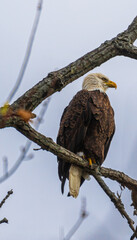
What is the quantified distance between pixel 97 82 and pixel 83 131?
1.27 m

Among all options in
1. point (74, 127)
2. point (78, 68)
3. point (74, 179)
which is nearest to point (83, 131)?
A: point (74, 127)

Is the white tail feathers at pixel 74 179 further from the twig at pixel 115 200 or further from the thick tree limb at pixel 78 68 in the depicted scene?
the thick tree limb at pixel 78 68

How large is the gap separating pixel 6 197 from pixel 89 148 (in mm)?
2449

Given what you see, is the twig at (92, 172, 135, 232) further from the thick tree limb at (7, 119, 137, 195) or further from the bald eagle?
the bald eagle

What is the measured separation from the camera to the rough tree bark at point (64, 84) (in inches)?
103

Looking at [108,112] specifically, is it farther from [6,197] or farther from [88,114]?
[6,197]

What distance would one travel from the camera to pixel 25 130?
111 inches

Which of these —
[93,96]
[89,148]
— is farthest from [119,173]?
[93,96]

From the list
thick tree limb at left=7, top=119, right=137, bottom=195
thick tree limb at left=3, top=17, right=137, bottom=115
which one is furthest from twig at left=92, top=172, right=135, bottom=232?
Answer: thick tree limb at left=3, top=17, right=137, bottom=115

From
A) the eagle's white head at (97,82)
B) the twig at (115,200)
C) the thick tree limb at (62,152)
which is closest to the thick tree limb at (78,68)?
the thick tree limb at (62,152)

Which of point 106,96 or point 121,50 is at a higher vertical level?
point 106,96

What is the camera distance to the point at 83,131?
492 centimetres

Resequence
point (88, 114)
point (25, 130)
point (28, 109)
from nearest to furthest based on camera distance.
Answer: point (28, 109)
point (25, 130)
point (88, 114)

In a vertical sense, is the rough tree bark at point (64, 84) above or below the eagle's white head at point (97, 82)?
below
